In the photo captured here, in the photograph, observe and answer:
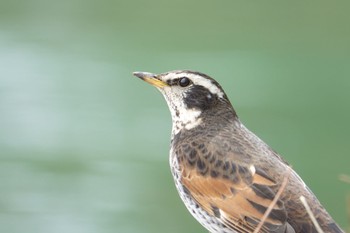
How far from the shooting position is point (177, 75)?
9.37 m

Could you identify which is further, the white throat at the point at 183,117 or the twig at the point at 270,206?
the white throat at the point at 183,117

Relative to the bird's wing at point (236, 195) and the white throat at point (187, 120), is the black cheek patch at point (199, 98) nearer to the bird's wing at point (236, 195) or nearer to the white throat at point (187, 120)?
the white throat at point (187, 120)

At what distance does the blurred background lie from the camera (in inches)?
536

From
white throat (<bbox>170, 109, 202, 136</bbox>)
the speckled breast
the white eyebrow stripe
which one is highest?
the white eyebrow stripe

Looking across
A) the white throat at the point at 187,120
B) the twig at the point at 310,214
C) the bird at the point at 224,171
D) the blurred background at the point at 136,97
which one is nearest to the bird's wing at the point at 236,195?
the bird at the point at 224,171

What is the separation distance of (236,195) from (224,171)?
20 centimetres

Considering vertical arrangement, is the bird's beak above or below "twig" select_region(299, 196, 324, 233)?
above

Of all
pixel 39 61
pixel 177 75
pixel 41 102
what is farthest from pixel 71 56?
pixel 177 75

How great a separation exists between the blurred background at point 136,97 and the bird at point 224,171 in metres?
2.62

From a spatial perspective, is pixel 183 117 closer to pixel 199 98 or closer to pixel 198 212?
pixel 199 98

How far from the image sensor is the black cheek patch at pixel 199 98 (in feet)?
30.6

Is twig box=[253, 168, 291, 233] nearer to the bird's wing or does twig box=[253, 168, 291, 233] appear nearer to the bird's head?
the bird's wing

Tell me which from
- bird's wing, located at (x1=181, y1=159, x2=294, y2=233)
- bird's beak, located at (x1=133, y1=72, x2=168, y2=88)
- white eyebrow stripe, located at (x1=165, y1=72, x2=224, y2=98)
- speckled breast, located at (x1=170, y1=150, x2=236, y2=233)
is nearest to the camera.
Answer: bird's wing, located at (x1=181, y1=159, x2=294, y2=233)

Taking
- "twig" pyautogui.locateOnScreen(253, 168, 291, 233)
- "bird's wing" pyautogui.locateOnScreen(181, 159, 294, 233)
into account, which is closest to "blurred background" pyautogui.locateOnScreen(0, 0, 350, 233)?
"bird's wing" pyautogui.locateOnScreen(181, 159, 294, 233)
